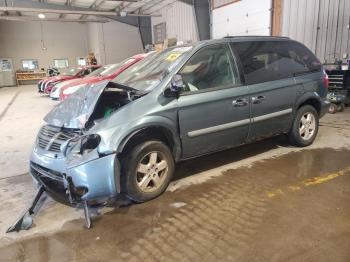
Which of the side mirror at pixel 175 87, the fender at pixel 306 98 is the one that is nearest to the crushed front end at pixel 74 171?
the side mirror at pixel 175 87

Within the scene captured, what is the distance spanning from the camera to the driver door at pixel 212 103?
3137 mm

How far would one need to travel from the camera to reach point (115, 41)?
21.5 metres

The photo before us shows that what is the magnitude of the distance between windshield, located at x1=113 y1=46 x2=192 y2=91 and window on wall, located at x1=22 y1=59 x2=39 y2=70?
851 inches

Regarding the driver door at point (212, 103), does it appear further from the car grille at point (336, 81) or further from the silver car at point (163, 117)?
the car grille at point (336, 81)

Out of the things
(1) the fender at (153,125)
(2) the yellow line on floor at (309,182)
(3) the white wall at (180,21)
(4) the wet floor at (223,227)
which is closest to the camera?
(4) the wet floor at (223,227)

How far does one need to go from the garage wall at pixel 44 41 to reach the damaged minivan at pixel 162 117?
21.7 metres

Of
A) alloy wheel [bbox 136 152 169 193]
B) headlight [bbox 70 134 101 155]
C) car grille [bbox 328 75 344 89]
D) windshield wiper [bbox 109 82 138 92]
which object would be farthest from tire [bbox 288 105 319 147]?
car grille [bbox 328 75 344 89]

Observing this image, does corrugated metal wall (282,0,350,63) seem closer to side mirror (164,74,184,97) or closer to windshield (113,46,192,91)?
windshield (113,46,192,91)

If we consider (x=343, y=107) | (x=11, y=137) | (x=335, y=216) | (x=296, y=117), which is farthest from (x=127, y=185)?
(x=343, y=107)

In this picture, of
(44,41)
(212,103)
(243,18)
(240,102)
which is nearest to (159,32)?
(243,18)

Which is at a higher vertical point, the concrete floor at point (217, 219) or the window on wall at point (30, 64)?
the window on wall at point (30, 64)

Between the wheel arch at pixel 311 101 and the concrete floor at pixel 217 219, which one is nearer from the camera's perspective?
the concrete floor at pixel 217 219

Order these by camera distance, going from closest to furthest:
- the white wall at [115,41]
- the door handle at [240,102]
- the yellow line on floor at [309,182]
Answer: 1. the yellow line on floor at [309,182]
2. the door handle at [240,102]
3. the white wall at [115,41]

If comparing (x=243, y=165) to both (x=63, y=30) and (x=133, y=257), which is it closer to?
(x=133, y=257)
